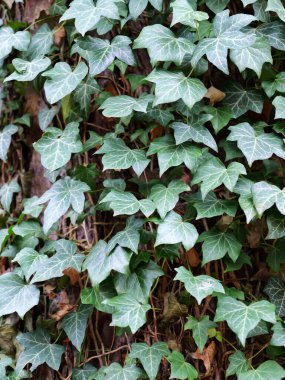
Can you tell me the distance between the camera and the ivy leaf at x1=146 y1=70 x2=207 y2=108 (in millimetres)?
1348

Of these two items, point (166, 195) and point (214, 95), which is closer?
point (166, 195)

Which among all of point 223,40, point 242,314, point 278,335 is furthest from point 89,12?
point 278,335

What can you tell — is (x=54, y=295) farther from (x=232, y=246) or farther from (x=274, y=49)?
(x=274, y=49)

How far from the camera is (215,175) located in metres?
1.38

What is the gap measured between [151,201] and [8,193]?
0.58 meters

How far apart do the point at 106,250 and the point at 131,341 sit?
0.31 m

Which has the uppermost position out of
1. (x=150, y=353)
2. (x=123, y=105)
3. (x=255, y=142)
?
(x=123, y=105)

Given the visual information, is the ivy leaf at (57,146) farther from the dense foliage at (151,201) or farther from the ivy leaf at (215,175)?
the ivy leaf at (215,175)

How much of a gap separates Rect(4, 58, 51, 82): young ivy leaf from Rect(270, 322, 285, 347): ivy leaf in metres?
0.95

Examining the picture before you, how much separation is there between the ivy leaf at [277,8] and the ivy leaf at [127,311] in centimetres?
84

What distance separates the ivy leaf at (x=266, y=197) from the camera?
1330 millimetres

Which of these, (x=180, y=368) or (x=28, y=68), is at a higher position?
(x=28, y=68)

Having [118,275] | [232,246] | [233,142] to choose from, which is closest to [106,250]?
[118,275]

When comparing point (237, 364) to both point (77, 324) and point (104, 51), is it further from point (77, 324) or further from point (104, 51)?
point (104, 51)
